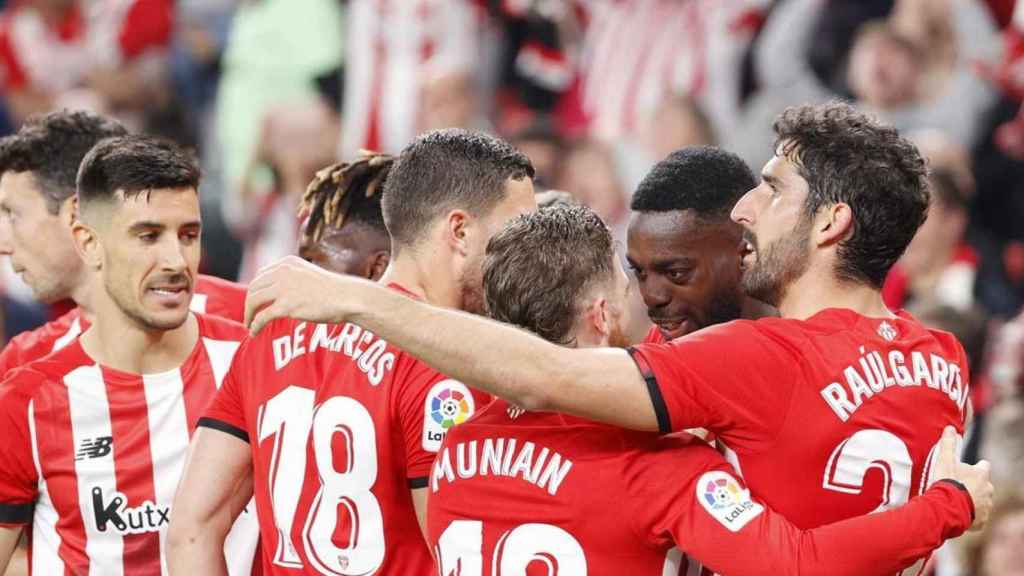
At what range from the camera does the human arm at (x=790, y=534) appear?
3.42 m

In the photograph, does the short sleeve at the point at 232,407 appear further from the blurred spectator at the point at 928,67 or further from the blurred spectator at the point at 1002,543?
the blurred spectator at the point at 928,67

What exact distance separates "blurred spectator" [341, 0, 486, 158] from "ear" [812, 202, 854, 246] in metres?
6.55

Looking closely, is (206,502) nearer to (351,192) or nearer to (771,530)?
(351,192)

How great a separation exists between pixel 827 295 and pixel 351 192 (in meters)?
1.83

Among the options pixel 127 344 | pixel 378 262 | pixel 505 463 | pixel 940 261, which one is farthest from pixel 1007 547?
pixel 127 344

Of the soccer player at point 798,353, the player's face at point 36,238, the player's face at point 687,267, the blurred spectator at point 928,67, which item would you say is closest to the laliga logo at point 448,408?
the soccer player at point 798,353

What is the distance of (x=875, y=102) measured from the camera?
885 cm

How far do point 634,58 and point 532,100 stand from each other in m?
0.77

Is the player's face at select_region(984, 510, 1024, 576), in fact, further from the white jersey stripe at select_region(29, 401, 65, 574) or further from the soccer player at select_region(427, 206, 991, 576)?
the white jersey stripe at select_region(29, 401, 65, 574)

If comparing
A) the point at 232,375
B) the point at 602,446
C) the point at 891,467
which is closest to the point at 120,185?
the point at 232,375

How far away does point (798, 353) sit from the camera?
361 cm

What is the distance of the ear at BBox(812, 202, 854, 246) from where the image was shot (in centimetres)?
370

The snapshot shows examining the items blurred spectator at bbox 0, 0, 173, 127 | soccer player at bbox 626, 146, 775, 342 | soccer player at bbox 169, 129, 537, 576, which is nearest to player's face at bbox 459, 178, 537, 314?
soccer player at bbox 169, 129, 537, 576

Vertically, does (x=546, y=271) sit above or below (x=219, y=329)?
above
